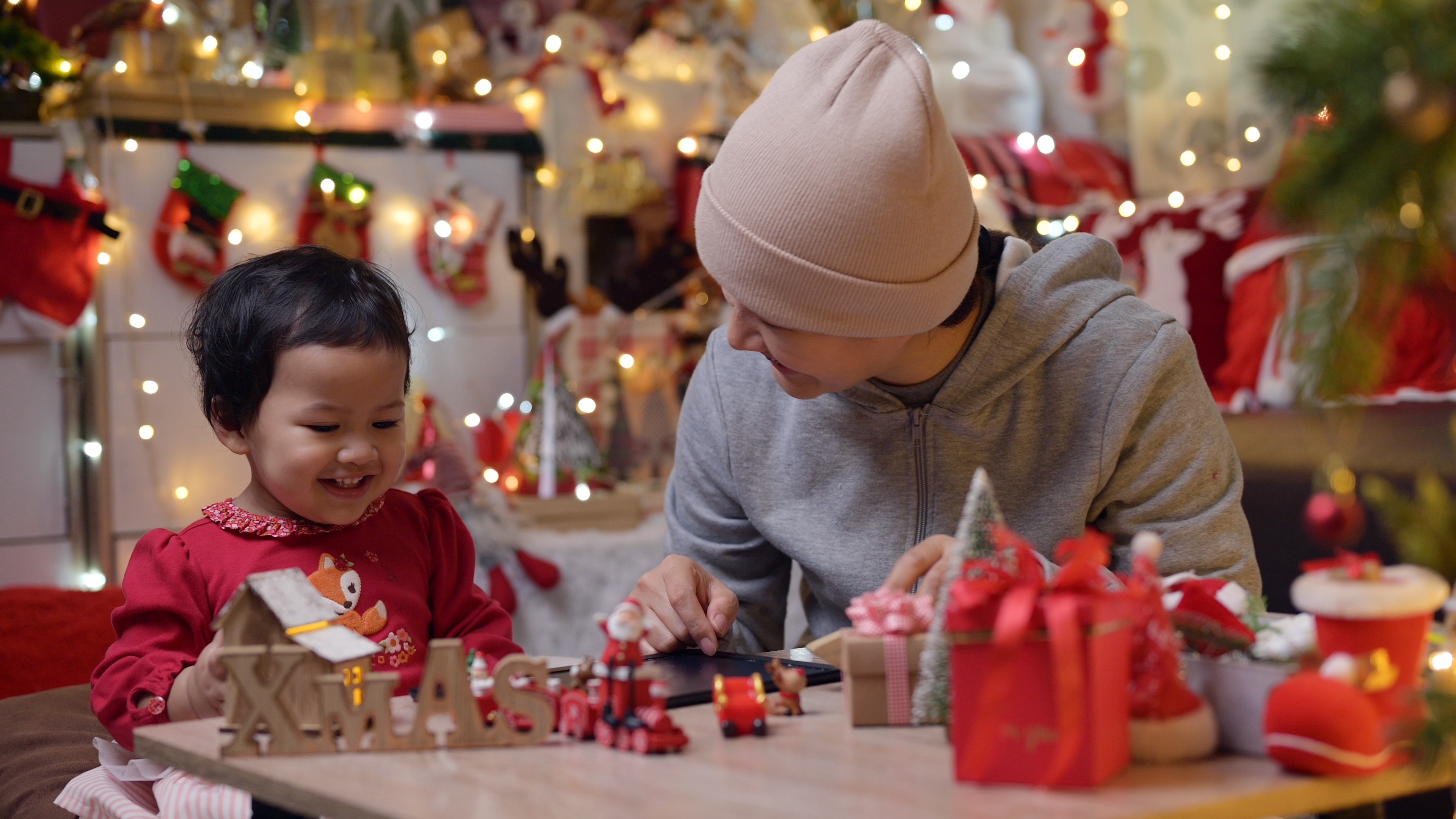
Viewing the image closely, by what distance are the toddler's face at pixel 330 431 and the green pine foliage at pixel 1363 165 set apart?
81cm

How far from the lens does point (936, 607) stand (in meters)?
0.80

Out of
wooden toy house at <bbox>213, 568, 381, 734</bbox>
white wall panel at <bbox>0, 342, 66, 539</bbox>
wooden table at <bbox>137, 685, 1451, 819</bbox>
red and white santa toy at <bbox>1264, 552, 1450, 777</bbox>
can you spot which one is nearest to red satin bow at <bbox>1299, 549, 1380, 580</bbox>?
red and white santa toy at <bbox>1264, 552, 1450, 777</bbox>

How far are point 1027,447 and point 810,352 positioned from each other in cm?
26

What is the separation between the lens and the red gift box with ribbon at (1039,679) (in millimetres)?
655

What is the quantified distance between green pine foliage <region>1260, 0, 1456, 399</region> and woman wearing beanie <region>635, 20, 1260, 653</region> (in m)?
0.35

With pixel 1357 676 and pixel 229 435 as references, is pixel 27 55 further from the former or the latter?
pixel 1357 676

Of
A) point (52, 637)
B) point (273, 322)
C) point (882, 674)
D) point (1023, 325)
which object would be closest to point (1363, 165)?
Result: point (882, 674)

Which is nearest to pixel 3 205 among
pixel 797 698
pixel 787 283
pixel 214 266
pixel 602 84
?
pixel 214 266

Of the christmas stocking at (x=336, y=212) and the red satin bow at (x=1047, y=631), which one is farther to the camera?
the christmas stocking at (x=336, y=212)

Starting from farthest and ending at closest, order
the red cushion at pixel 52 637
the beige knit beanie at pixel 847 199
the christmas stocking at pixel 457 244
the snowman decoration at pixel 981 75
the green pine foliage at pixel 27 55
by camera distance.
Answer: the snowman decoration at pixel 981 75, the christmas stocking at pixel 457 244, the green pine foliage at pixel 27 55, the red cushion at pixel 52 637, the beige knit beanie at pixel 847 199

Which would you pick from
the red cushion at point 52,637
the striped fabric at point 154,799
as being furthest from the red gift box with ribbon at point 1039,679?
the red cushion at point 52,637

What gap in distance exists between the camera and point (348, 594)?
46.6 inches

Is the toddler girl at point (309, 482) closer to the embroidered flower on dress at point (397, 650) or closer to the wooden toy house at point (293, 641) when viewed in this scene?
the embroidered flower on dress at point (397, 650)

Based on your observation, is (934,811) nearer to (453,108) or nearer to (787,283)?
(787,283)
